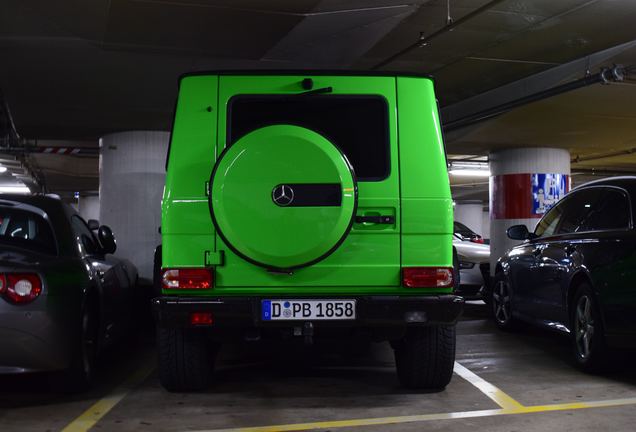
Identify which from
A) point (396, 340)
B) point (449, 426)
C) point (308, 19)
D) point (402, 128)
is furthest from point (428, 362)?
point (308, 19)

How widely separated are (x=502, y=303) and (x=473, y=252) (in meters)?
3.46

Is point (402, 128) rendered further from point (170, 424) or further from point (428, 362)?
point (170, 424)

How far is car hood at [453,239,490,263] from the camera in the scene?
12.6 metres

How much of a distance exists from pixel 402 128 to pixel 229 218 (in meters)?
1.33

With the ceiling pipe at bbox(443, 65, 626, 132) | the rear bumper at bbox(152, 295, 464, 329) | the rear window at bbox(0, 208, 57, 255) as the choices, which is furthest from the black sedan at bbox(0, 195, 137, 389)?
the ceiling pipe at bbox(443, 65, 626, 132)

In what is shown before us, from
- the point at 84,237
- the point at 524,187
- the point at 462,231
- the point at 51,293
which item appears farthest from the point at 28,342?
the point at 524,187

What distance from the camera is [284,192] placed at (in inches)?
190

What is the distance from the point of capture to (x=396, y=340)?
5.48 meters

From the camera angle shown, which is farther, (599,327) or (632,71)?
(632,71)

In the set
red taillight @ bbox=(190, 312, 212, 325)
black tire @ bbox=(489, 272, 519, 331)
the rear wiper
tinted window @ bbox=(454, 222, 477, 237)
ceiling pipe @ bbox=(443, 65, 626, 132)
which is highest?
ceiling pipe @ bbox=(443, 65, 626, 132)

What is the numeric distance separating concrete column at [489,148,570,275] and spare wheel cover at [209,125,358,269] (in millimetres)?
12418

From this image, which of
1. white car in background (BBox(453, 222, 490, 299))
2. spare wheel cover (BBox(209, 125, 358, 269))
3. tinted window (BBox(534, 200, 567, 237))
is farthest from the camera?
white car in background (BBox(453, 222, 490, 299))

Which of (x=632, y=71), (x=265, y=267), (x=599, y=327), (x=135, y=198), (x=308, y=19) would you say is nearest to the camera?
(x=265, y=267)

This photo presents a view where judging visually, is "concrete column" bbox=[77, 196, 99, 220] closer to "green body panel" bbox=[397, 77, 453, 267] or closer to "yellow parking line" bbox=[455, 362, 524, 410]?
"yellow parking line" bbox=[455, 362, 524, 410]
